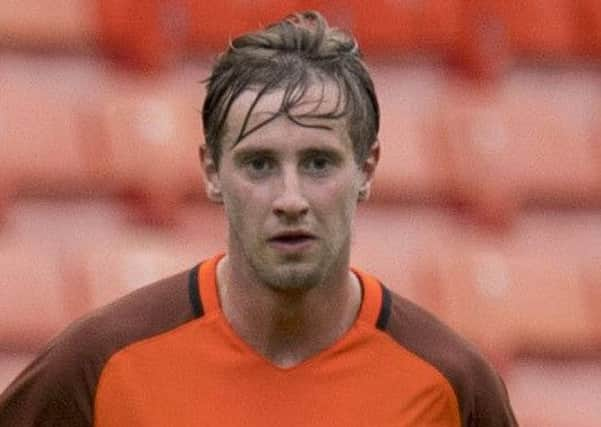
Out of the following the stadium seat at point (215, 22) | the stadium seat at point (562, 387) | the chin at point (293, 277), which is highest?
the chin at point (293, 277)

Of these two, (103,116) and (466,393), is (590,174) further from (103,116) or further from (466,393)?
(466,393)

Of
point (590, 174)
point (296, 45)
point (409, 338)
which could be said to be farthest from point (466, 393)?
point (590, 174)

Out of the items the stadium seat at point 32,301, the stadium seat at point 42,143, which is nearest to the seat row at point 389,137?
the stadium seat at point 42,143

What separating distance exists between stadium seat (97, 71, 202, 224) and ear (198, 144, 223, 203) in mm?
2894

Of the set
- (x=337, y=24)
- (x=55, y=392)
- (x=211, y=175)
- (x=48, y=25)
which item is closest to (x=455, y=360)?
(x=211, y=175)

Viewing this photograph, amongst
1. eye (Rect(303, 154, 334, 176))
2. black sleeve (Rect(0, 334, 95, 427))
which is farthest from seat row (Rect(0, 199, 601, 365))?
eye (Rect(303, 154, 334, 176))

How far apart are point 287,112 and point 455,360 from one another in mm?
526

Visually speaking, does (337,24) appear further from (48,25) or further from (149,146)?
(48,25)

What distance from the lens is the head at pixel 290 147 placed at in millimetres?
3666

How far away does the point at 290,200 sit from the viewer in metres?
3.63

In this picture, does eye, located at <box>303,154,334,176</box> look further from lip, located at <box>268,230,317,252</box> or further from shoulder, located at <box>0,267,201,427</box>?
shoulder, located at <box>0,267,201,427</box>

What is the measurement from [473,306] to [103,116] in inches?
48.3

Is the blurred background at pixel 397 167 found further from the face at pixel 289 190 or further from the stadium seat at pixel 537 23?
the face at pixel 289 190

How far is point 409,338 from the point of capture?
390 cm
